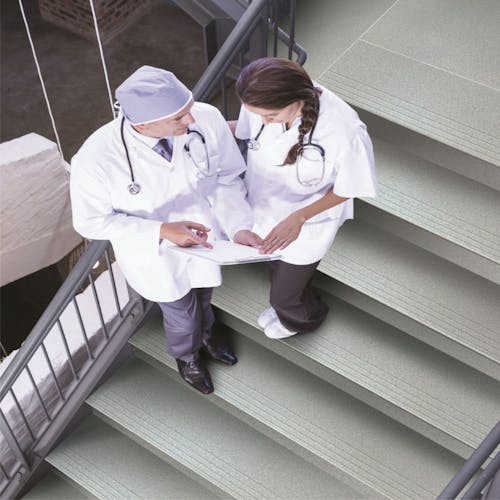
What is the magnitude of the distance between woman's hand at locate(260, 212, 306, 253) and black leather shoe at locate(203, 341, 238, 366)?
772 mm

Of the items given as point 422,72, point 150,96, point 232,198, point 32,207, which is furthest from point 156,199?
Result: point 32,207

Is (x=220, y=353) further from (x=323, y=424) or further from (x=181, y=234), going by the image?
(x=181, y=234)

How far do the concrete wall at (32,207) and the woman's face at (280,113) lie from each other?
10.3ft

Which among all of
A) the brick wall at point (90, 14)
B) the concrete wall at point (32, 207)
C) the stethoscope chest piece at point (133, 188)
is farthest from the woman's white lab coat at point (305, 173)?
the brick wall at point (90, 14)

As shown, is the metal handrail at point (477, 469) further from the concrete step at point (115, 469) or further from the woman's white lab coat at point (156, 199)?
the concrete step at point (115, 469)

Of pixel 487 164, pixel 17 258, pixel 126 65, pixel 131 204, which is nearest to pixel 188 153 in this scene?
pixel 131 204

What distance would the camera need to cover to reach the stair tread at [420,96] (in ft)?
9.45

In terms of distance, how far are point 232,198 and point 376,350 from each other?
35.5 inches

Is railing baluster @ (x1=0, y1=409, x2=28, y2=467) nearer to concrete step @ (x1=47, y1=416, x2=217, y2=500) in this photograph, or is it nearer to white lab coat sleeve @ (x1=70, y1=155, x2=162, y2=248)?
concrete step @ (x1=47, y1=416, x2=217, y2=500)

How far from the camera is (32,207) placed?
205 inches

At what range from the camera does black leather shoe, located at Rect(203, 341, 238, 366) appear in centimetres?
306

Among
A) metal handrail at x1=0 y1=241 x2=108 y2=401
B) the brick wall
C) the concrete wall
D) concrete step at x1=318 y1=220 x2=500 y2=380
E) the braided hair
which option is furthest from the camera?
the brick wall

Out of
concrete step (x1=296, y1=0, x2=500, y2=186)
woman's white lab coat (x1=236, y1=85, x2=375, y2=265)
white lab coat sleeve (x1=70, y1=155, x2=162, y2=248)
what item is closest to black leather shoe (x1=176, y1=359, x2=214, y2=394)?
woman's white lab coat (x1=236, y1=85, x2=375, y2=265)

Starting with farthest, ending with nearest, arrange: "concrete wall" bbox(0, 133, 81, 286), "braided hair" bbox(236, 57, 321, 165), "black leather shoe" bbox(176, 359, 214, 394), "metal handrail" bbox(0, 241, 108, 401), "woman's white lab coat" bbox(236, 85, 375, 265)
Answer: "concrete wall" bbox(0, 133, 81, 286)
"black leather shoe" bbox(176, 359, 214, 394)
"metal handrail" bbox(0, 241, 108, 401)
"woman's white lab coat" bbox(236, 85, 375, 265)
"braided hair" bbox(236, 57, 321, 165)
